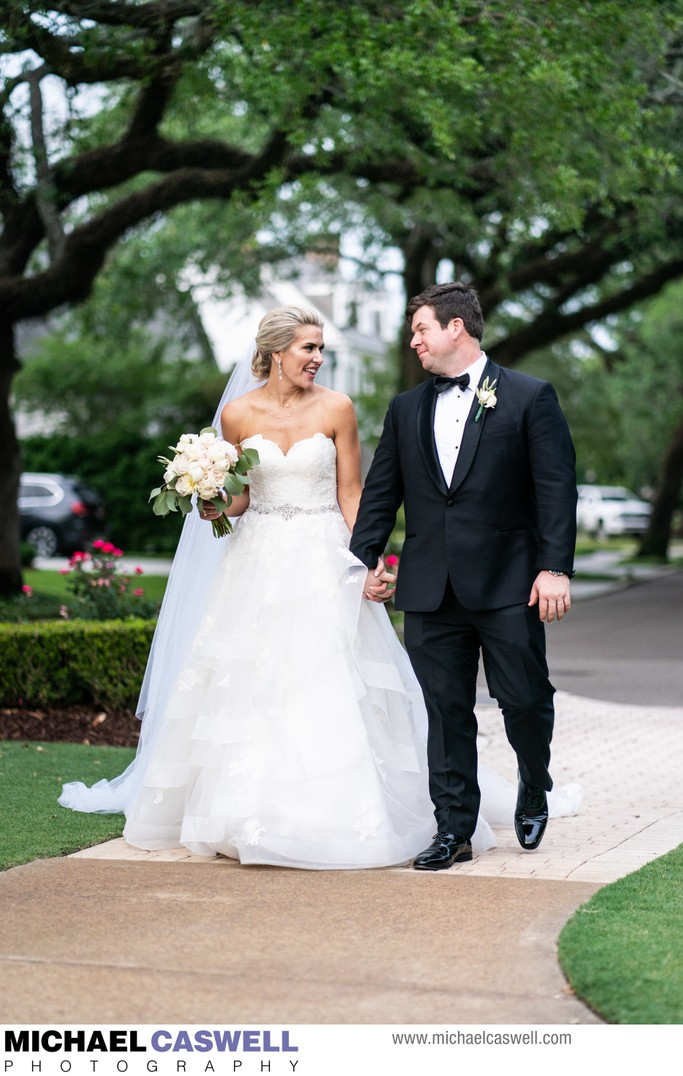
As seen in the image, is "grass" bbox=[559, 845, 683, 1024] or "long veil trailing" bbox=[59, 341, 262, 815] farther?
"long veil trailing" bbox=[59, 341, 262, 815]

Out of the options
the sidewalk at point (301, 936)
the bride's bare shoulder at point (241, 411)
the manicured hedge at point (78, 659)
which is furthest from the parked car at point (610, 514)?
the bride's bare shoulder at point (241, 411)

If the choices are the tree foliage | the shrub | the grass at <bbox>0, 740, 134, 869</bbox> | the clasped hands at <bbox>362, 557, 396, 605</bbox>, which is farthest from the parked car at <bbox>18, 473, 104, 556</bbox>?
the clasped hands at <bbox>362, 557, 396, 605</bbox>

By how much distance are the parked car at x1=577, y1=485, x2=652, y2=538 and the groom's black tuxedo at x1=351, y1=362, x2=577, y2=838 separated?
45.8 metres

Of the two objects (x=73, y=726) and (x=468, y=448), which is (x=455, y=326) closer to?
(x=468, y=448)

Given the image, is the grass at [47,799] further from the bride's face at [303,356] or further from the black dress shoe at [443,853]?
the bride's face at [303,356]

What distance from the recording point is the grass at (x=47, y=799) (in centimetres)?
627

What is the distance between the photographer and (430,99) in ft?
39.9

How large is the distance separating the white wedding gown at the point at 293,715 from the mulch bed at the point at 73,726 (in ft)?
10.8

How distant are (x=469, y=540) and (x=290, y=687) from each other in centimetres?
107

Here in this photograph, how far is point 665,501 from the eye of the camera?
3381 cm

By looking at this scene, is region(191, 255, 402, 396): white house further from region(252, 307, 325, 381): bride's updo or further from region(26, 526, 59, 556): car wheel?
region(252, 307, 325, 381): bride's updo

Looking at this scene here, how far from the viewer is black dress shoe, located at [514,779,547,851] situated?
6.06 metres

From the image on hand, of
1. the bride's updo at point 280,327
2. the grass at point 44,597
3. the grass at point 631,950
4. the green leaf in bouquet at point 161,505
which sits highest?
the bride's updo at point 280,327
